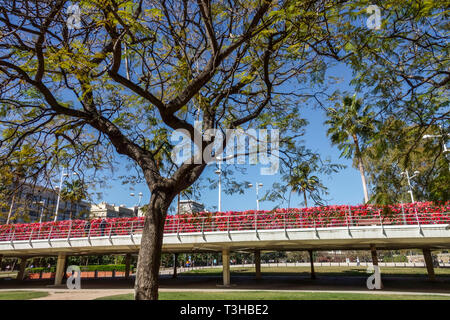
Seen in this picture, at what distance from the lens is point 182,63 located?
Answer: 245 inches

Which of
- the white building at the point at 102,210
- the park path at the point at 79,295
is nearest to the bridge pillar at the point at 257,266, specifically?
the park path at the point at 79,295

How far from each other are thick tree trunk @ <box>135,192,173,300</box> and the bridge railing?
861 cm

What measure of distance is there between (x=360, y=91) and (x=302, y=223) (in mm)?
12909

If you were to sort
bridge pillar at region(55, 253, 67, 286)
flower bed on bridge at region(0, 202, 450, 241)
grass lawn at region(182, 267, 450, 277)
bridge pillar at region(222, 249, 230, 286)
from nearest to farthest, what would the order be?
flower bed on bridge at region(0, 202, 450, 241) < bridge pillar at region(222, 249, 230, 286) < bridge pillar at region(55, 253, 67, 286) < grass lawn at region(182, 267, 450, 277)

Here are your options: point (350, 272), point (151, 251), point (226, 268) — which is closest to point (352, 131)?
point (151, 251)

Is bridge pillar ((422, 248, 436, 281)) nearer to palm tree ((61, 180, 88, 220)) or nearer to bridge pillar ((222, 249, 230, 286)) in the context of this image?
bridge pillar ((222, 249, 230, 286))

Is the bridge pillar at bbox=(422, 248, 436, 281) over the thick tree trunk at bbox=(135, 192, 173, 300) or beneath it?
beneath

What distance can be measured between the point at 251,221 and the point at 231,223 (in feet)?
4.31

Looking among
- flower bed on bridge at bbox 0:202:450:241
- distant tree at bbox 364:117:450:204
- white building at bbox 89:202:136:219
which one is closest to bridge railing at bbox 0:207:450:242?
flower bed on bridge at bbox 0:202:450:241

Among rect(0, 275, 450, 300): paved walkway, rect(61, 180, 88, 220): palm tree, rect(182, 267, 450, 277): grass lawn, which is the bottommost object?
rect(182, 267, 450, 277): grass lawn

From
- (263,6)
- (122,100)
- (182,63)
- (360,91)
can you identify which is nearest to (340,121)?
(360,91)

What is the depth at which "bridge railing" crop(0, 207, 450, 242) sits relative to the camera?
15.3m

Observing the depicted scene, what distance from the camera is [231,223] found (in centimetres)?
1823

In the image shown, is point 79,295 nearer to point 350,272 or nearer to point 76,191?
point 76,191
